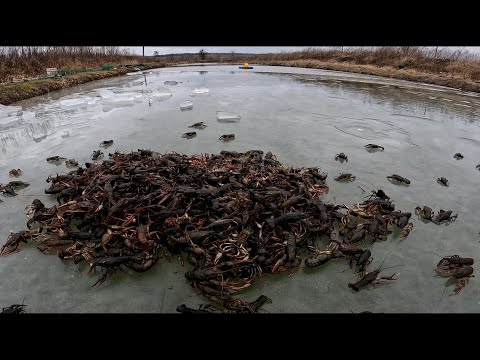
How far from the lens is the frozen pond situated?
203 inches

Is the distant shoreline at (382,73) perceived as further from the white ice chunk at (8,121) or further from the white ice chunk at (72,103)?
the white ice chunk at (8,121)

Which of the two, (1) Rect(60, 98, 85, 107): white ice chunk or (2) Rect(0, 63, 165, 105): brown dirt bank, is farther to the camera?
(2) Rect(0, 63, 165, 105): brown dirt bank

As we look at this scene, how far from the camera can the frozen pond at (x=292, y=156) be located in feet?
16.9

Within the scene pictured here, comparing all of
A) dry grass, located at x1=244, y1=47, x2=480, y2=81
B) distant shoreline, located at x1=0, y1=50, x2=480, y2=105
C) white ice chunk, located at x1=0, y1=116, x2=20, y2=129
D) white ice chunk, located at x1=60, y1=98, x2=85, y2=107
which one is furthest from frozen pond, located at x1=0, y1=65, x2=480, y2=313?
dry grass, located at x1=244, y1=47, x2=480, y2=81

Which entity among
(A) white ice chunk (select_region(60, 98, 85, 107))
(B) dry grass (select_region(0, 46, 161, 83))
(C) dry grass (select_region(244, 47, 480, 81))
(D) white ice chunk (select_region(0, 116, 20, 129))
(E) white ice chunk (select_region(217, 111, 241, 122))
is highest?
(C) dry grass (select_region(244, 47, 480, 81))

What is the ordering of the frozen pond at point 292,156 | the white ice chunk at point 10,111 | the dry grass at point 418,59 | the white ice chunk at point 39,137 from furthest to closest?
the dry grass at point 418,59
the white ice chunk at point 10,111
the white ice chunk at point 39,137
the frozen pond at point 292,156

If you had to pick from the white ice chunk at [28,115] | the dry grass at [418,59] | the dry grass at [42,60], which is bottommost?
the white ice chunk at [28,115]

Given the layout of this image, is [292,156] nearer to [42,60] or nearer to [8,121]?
[8,121]

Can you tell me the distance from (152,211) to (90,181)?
272cm

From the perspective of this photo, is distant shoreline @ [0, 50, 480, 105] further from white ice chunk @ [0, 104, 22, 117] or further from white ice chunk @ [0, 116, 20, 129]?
white ice chunk @ [0, 116, 20, 129]

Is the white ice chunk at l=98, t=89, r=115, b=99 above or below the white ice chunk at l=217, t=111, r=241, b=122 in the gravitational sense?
above

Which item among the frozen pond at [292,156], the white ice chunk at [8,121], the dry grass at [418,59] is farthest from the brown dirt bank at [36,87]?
the dry grass at [418,59]
